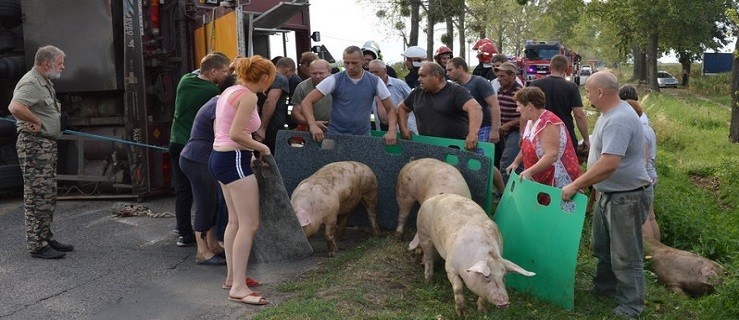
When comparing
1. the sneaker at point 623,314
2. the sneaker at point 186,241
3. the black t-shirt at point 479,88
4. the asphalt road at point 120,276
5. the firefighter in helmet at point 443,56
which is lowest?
the sneaker at point 623,314

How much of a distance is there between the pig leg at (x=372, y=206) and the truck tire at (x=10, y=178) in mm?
4961

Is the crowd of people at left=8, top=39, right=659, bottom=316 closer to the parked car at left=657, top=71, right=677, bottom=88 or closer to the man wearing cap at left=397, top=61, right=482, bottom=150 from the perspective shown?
the man wearing cap at left=397, top=61, right=482, bottom=150

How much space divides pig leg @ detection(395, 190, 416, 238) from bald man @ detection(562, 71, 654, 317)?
2.01 metres

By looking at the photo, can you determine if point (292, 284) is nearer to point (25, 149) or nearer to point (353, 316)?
point (353, 316)

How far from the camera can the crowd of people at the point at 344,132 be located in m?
5.61

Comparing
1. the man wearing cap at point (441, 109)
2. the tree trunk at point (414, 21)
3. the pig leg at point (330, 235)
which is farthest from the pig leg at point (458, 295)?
the tree trunk at point (414, 21)

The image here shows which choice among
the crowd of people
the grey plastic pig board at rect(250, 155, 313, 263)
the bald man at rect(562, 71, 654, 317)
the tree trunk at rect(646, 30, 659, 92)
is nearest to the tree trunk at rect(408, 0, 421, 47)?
the tree trunk at rect(646, 30, 659, 92)

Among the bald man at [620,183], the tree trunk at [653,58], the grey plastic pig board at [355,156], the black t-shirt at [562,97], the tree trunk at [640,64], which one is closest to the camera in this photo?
the bald man at [620,183]

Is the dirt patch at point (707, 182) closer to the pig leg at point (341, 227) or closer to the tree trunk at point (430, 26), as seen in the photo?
the pig leg at point (341, 227)

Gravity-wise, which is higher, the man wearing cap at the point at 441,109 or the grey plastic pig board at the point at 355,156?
the man wearing cap at the point at 441,109

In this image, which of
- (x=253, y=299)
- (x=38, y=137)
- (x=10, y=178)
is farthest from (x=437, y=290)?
(x=10, y=178)

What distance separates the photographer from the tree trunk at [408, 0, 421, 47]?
99.3 feet

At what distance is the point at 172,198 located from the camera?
33.3 feet

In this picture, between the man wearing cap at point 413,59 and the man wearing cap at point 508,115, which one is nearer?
the man wearing cap at point 508,115
